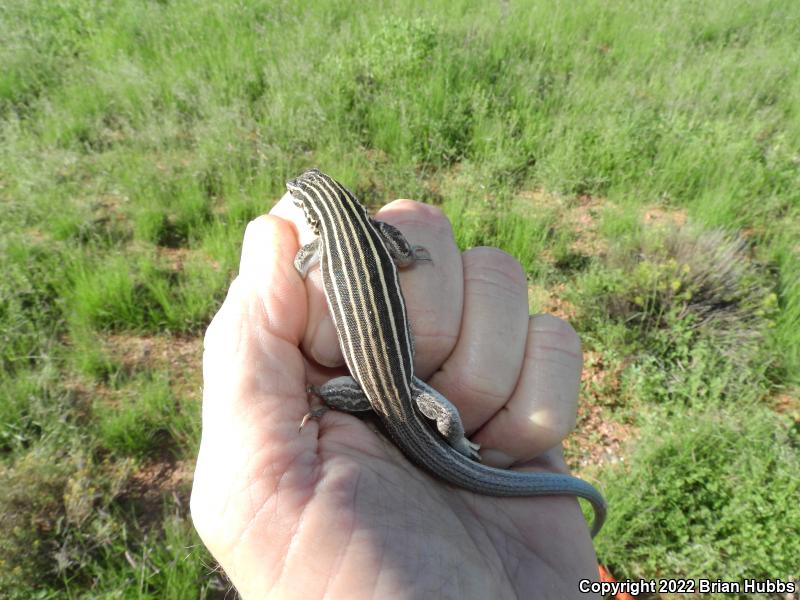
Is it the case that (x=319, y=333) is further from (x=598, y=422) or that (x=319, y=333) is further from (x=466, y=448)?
(x=598, y=422)

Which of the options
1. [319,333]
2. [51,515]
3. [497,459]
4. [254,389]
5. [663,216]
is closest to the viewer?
[254,389]

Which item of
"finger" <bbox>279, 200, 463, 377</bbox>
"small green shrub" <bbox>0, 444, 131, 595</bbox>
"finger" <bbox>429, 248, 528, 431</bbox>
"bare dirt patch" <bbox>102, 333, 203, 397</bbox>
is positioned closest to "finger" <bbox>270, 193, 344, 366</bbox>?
"finger" <bbox>279, 200, 463, 377</bbox>

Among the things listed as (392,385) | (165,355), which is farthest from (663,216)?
(165,355)

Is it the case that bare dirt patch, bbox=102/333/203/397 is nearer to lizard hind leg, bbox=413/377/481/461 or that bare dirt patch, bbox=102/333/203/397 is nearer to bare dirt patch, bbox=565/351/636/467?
lizard hind leg, bbox=413/377/481/461

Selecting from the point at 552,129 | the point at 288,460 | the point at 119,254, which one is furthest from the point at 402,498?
the point at 552,129

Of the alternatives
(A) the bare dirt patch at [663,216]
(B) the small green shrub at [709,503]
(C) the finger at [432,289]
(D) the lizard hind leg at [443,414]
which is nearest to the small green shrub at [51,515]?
(D) the lizard hind leg at [443,414]
